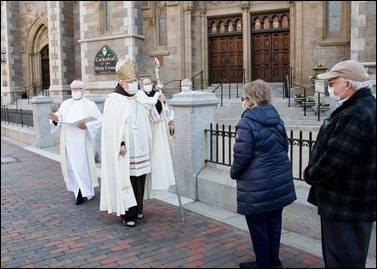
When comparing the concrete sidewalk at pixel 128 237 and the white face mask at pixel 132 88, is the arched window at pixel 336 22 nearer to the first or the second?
the concrete sidewalk at pixel 128 237

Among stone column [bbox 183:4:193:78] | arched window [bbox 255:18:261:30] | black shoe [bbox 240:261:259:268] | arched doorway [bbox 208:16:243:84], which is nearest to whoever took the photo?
black shoe [bbox 240:261:259:268]

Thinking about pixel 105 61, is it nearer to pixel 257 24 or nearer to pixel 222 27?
pixel 222 27

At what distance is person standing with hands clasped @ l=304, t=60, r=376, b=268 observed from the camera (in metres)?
2.93

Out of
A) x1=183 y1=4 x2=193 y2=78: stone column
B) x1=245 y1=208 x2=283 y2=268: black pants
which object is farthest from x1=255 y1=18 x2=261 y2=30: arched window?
x1=245 y1=208 x2=283 y2=268: black pants

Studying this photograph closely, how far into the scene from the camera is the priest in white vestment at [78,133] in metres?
6.71

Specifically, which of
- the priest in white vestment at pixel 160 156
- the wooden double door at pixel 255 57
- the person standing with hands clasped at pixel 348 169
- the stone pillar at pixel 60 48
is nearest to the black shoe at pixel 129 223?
the priest in white vestment at pixel 160 156

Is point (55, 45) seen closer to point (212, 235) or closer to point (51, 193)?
point (51, 193)

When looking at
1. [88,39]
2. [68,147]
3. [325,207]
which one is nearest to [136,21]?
[88,39]

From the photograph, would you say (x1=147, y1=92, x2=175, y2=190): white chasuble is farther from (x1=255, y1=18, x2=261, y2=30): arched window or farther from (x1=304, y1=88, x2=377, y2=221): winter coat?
(x1=255, y1=18, x2=261, y2=30): arched window

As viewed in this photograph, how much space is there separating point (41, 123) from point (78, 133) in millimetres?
6613

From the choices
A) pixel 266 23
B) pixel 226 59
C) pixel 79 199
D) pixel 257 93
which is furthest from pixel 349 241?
pixel 226 59

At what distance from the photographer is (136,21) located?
19594mm

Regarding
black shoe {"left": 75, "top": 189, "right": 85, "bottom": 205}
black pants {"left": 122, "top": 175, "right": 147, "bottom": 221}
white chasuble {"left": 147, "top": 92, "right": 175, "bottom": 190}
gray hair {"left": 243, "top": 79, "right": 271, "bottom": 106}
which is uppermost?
gray hair {"left": 243, "top": 79, "right": 271, "bottom": 106}

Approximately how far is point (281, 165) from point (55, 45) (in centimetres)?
2226
